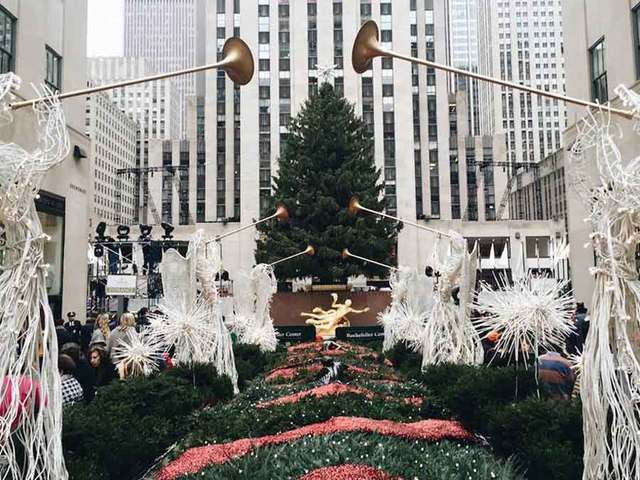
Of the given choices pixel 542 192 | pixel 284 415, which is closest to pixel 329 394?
pixel 284 415

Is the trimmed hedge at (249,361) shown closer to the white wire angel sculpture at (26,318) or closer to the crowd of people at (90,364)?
the crowd of people at (90,364)

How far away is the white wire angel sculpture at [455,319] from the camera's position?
11.4 meters

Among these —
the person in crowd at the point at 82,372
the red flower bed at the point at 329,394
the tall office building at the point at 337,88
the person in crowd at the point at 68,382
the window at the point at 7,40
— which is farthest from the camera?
the tall office building at the point at 337,88

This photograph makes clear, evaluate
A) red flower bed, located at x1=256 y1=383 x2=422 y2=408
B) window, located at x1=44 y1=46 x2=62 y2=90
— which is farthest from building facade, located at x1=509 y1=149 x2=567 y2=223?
red flower bed, located at x1=256 y1=383 x2=422 y2=408

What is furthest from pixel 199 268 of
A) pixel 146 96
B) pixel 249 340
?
pixel 146 96

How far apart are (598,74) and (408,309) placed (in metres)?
12.2

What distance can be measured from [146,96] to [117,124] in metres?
40.4

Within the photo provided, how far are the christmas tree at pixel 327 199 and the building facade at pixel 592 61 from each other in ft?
49.5

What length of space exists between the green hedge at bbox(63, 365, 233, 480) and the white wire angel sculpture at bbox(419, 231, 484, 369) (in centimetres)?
437

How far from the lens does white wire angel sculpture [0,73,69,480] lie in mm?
4426

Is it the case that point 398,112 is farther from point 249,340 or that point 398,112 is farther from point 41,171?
point 41,171

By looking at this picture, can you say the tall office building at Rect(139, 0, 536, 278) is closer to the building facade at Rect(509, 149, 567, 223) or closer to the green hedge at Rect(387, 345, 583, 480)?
the building facade at Rect(509, 149, 567, 223)

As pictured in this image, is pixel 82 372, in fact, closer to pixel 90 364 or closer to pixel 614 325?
pixel 90 364

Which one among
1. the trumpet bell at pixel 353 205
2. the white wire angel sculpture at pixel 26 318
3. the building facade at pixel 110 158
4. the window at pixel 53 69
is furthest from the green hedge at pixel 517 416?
the building facade at pixel 110 158
